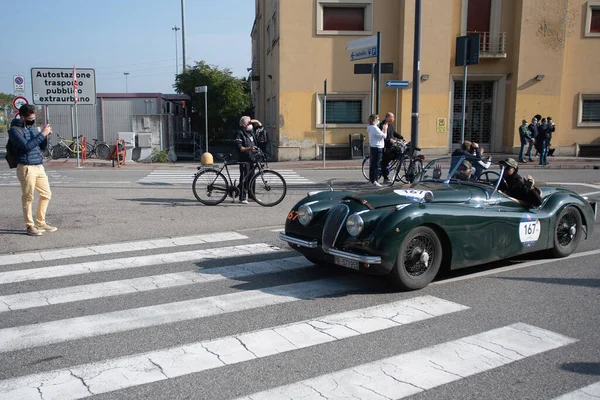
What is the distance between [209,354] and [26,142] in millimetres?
5515

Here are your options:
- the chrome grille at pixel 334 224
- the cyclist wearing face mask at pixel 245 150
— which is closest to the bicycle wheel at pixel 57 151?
the cyclist wearing face mask at pixel 245 150

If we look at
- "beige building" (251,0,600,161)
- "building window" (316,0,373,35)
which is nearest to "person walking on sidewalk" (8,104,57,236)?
"beige building" (251,0,600,161)

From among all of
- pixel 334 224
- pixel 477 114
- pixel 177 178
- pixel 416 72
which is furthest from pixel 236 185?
pixel 477 114

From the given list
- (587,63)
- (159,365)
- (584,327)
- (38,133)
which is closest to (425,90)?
(587,63)

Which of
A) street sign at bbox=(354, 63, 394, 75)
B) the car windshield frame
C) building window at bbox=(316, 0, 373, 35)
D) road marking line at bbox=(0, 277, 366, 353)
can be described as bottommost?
road marking line at bbox=(0, 277, 366, 353)

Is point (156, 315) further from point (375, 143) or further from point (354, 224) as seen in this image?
point (375, 143)

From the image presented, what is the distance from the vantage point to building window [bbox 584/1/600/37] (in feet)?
81.5

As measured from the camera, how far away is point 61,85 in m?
19.2

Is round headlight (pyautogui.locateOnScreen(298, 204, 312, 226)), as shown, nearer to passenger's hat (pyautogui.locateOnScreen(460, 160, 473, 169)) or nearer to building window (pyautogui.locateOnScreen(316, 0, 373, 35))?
passenger's hat (pyautogui.locateOnScreen(460, 160, 473, 169))

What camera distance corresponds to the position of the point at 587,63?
2525 centimetres

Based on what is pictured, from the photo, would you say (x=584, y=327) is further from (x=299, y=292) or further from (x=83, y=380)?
(x=83, y=380)

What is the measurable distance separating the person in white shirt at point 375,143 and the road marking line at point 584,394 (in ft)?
32.5

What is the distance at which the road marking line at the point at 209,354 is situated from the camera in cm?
363

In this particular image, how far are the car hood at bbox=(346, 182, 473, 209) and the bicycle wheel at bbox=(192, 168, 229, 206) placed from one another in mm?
5457
